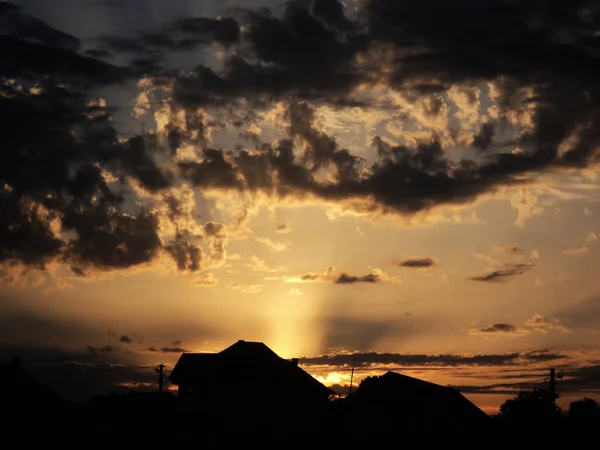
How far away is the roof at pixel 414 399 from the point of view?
63094 mm

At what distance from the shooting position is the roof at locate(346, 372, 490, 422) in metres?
63.1

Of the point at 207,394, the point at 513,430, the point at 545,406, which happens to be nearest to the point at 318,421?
the point at 207,394

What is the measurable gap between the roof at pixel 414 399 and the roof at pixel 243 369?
5.81 metres

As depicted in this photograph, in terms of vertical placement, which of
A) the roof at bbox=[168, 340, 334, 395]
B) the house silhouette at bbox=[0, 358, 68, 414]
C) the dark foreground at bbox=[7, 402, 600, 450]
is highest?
the roof at bbox=[168, 340, 334, 395]

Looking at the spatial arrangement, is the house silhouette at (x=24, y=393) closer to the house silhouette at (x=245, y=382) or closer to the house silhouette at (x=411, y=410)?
the house silhouette at (x=245, y=382)

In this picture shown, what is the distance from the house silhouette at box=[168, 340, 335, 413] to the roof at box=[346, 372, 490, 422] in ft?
15.6

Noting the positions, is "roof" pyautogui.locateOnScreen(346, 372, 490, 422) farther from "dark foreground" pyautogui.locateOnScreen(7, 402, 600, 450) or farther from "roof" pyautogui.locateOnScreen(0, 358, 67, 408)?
"roof" pyautogui.locateOnScreen(0, 358, 67, 408)

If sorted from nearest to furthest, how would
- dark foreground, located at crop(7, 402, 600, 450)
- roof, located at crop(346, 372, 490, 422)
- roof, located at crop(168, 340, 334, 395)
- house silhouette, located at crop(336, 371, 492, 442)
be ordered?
dark foreground, located at crop(7, 402, 600, 450) < house silhouette, located at crop(336, 371, 492, 442) < roof, located at crop(346, 372, 490, 422) < roof, located at crop(168, 340, 334, 395)

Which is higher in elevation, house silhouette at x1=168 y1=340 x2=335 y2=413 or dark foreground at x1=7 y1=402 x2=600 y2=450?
house silhouette at x1=168 y1=340 x2=335 y2=413

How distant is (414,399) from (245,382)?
13817mm

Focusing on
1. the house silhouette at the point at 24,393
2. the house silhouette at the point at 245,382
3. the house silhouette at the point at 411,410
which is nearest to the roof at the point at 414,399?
the house silhouette at the point at 411,410

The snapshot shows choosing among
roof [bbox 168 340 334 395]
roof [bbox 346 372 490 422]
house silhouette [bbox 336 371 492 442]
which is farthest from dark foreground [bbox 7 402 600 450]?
roof [bbox 168 340 334 395]

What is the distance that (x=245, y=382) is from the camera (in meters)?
67.4

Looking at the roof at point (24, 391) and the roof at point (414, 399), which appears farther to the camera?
the roof at point (414, 399)
